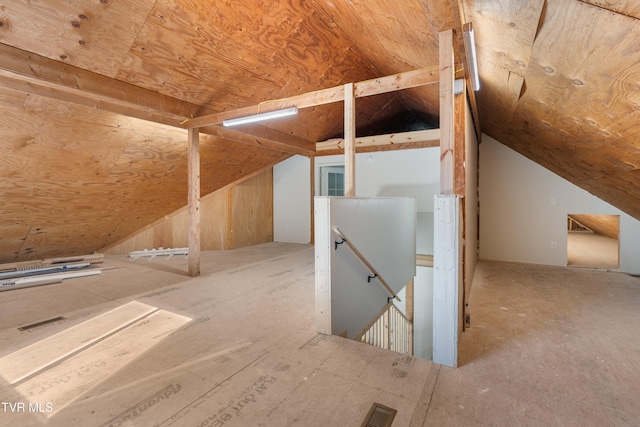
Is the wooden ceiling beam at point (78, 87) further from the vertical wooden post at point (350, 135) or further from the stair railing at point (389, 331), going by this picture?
the stair railing at point (389, 331)

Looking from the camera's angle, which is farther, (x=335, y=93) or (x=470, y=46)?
(x=335, y=93)

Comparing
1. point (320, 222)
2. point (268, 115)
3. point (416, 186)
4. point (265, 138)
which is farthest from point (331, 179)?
point (320, 222)

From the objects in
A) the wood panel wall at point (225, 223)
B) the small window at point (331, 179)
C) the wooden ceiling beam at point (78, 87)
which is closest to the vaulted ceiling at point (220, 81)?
the wooden ceiling beam at point (78, 87)

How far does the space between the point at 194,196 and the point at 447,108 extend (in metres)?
A: 3.41

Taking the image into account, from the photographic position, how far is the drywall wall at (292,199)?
24.0 ft

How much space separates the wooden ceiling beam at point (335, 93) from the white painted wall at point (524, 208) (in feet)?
12.4

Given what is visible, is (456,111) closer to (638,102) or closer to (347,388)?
(638,102)

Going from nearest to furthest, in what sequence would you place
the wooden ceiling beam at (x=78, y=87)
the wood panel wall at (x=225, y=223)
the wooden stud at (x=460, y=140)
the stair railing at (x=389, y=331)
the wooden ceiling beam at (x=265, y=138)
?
the wooden ceiling beam at (x=78, y=87) → the wooden stud at (x=460, y=140) → the stair railing at (x=389, y=331) → the wooden ceiling beam at (x=265, y=138) → the wood panel wall at (x=225, y=223)

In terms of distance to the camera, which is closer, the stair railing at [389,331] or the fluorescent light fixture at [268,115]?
the fluorescent light fixture at [268,115]

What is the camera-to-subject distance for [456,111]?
8.58 ft

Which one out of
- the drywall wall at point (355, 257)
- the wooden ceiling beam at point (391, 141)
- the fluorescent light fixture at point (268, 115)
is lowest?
the drywall wall at point (355, 257)

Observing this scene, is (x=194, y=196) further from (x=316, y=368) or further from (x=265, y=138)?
(x=316, y=368)

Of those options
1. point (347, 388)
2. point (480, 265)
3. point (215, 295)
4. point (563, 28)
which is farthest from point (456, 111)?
point (480, 265)

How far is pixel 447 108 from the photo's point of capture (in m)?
2.15
